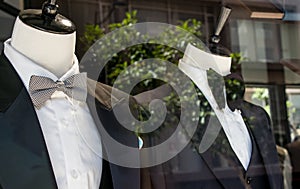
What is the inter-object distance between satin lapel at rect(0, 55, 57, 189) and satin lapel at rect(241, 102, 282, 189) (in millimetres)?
643

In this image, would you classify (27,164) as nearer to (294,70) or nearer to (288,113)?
(294,70)

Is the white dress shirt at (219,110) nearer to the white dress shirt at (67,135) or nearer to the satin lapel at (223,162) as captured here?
the satin lapel at (223,162)

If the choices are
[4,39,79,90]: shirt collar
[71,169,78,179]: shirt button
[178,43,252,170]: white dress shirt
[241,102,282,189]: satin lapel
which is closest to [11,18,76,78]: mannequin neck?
[4,39,79,90]: shirt collar

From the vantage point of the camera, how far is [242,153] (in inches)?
46.7

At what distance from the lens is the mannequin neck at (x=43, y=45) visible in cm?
86

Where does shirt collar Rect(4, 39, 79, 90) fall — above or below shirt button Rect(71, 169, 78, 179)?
above

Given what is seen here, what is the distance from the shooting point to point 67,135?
0.87 m

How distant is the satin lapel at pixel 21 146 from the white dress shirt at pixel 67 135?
30 mm

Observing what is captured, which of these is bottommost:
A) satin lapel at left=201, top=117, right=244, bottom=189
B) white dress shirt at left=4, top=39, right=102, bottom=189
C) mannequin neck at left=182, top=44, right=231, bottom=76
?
satin lapel at left=201, top=117, right=244, bottom=189

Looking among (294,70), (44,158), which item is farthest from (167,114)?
(294,70)

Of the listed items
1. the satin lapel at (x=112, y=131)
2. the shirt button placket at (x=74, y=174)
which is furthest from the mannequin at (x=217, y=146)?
the shirt button placket at (x=74, y=174)

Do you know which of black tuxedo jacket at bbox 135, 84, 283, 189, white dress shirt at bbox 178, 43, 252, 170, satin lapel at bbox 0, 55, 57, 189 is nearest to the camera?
satin lapel at bbox 0, 55, 57, 189

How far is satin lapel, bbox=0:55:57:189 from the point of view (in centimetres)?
78

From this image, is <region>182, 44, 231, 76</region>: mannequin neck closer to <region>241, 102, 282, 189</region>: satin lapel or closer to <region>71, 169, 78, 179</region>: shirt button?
<region>241, 102, 282, 189</region>: satin lapel
